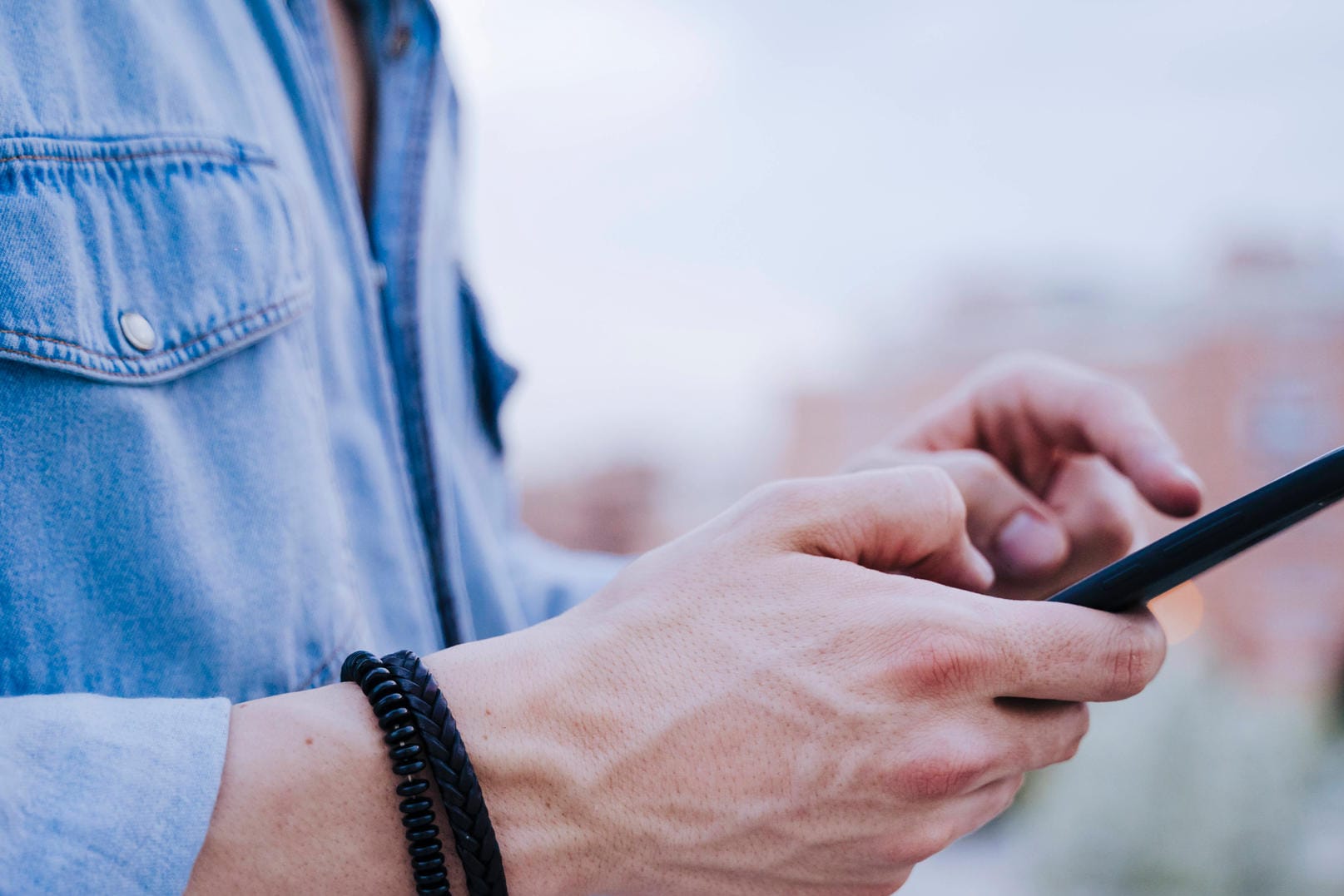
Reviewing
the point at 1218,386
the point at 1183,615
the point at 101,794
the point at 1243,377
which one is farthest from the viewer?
the point at 1218,386

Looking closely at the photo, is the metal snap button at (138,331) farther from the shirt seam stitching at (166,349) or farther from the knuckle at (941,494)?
the knuckle at (941,494)

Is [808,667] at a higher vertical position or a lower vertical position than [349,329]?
lower

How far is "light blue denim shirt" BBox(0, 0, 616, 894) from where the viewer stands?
1.98ft

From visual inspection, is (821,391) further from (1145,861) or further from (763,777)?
(763,777)

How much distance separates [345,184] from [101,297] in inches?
15.3

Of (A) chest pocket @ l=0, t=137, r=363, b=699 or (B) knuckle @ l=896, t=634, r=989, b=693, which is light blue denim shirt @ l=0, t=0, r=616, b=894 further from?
(B) knuckle @ l=896, t=634, r=989, b=693

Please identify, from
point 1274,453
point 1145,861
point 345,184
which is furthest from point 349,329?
point 1274,453

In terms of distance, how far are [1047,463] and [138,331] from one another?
111 cm

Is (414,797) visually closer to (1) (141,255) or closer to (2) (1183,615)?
(1) (141,255)

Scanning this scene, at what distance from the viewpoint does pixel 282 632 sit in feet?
2.63

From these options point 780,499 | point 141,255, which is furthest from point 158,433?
point 780,499

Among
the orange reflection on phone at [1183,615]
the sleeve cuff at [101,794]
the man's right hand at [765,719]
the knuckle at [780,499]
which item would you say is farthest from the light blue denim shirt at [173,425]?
the orange reflection on phone at [1183,615]

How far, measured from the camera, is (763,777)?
0.70m

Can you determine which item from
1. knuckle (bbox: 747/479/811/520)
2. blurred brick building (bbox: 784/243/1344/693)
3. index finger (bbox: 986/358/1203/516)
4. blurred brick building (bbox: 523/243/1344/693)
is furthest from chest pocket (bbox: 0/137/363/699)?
blurred brick building (bbox: 523/243/1344/693)
